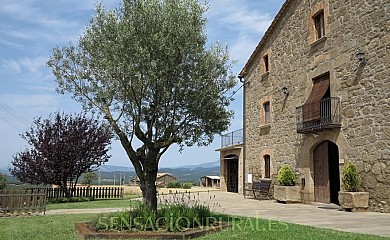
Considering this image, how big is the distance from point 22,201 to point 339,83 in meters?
12.1

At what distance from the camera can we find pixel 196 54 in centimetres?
870

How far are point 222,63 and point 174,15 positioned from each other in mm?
1802

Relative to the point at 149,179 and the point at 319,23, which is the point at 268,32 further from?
the point at 149,179

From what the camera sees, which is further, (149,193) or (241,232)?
(149,193)

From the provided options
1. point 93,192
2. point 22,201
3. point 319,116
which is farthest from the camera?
point 93,192

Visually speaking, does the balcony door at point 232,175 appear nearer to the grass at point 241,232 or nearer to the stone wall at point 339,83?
the stone wall at point 339,83

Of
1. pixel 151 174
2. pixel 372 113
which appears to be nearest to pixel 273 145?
pixel 372 113

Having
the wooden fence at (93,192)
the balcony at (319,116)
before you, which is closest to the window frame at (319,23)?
the balcony at (319,116)

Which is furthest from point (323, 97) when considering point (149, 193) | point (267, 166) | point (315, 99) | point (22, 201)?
point (22, 201)

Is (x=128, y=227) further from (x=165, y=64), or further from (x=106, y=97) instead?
(x=165, y=64)

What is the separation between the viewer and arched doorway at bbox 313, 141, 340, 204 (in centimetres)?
1520

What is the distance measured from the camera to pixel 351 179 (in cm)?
1241

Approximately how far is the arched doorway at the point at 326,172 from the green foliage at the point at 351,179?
8.06ft

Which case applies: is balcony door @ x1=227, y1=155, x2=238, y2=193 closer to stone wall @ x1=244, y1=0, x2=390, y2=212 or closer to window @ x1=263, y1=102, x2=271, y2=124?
stone wall @ x1=244, y1=0, x2=390, y2=212
